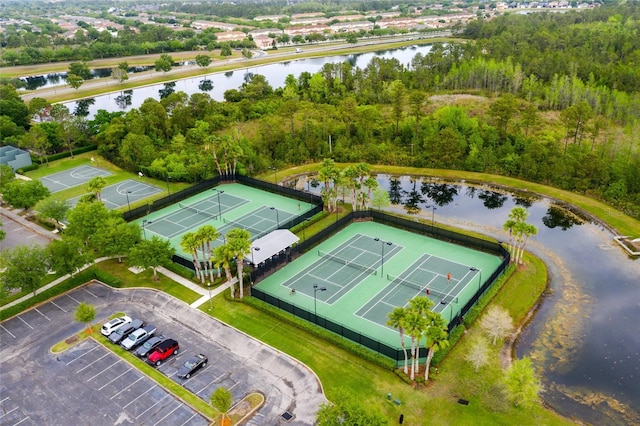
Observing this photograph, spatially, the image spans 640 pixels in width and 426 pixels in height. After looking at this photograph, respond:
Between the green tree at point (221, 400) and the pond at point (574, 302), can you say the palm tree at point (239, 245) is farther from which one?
the pond at point (574, 302)

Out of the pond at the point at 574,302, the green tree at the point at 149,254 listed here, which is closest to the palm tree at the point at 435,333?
the pond at the point at 574,302

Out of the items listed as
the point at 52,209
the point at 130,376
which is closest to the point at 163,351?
the point at 130,376

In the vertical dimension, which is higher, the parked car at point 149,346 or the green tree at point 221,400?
the green tree at point 221,400

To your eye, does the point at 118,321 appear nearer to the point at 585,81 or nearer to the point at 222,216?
the point at 222,216

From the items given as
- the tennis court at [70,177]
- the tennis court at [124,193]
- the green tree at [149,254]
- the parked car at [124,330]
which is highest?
the green tree at [149,254]

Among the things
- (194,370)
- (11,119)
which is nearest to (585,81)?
(194,370)

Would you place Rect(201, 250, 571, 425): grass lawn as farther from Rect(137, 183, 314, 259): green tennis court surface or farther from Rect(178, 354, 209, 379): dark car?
Rect(137, 183, 314, 259): green tennis court surface

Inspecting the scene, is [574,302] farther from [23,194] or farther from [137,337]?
[23,194]
